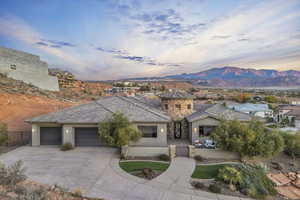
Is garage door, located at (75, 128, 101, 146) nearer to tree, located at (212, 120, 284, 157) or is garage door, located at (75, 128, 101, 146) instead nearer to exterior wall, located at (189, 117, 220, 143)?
exterior wall, located at (189, 117, 220, 143)

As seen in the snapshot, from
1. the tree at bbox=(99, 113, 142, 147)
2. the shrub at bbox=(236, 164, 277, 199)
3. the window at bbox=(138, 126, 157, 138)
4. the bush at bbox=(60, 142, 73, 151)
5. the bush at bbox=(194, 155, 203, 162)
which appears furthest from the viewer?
the window at bbox=(138, 126, 157, 138)

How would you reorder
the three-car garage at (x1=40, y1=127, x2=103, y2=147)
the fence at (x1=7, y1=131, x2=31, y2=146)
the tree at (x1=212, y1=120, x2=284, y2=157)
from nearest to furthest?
the tree at (x1=212, y1=120, x2=284, y2=157) → the three-car garage at (x1=40, y1=127, x2=103, y2=147) → the fence at (x1=7, y1=131, x2=31, y2=146)

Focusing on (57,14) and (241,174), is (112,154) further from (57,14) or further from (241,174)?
(57,14)

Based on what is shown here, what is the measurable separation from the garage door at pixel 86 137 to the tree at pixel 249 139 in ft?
38.0

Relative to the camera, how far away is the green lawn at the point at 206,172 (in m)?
11.7

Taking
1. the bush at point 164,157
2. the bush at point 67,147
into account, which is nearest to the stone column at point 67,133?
the bush at point 67,147

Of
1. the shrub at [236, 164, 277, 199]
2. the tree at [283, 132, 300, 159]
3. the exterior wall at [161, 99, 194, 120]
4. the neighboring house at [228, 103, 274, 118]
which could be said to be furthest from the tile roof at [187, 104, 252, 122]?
the neighboring house at [228, 103, 274, 118]

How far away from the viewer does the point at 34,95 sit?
105 feet

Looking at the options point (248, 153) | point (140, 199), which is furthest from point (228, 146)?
point (140, 199)

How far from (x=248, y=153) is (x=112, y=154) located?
11.4 m

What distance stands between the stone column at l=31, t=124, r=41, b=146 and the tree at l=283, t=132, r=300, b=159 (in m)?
23.9

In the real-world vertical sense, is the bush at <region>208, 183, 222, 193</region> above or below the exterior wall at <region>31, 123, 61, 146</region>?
below

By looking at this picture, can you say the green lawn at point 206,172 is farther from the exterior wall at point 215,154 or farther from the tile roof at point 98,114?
the tile roof at point 98,114

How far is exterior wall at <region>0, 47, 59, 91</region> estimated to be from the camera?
3547cm
